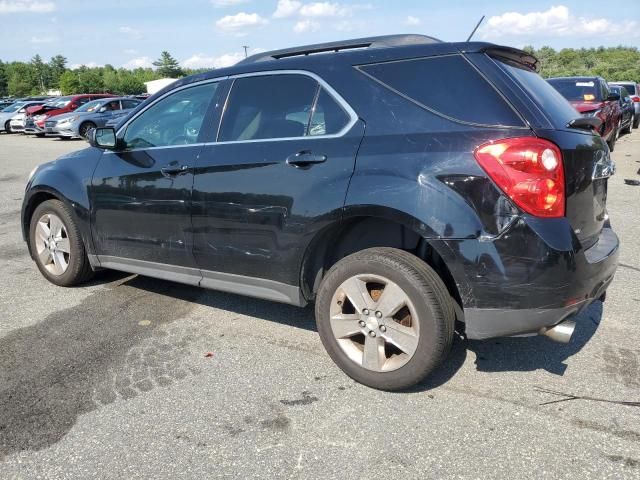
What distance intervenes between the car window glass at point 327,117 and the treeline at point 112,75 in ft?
211

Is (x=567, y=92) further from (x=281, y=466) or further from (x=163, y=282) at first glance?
(x=281, y=466)

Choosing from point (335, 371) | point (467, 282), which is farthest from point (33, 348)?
point (467, 282)

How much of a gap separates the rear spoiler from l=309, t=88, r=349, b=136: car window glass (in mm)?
822

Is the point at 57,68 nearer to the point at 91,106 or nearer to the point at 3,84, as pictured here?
the point at 3,84

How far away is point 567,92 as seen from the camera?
11156 mm

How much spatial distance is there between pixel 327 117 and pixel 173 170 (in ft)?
3.93

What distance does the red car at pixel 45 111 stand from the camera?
2356 centimetres

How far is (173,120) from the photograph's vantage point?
4.02 meters

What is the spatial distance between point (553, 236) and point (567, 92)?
981cm

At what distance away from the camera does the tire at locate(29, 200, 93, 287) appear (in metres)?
4.59

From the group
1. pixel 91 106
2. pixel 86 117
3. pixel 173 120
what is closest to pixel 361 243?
pixel 173 120

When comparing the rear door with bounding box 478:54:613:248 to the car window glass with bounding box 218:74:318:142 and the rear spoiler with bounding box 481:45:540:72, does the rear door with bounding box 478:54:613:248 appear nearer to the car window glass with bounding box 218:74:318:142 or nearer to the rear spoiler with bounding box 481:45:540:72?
the rear spoiler with bounding box 481:45:540:72

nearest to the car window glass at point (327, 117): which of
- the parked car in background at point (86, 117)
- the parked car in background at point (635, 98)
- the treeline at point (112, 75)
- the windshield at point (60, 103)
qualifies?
the parked car in background at point (86, 117)

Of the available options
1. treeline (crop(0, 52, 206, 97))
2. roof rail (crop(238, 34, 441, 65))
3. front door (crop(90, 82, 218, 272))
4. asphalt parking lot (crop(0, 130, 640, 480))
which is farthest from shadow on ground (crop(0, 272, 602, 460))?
treeline (crop(0, 52, 206, 97))
